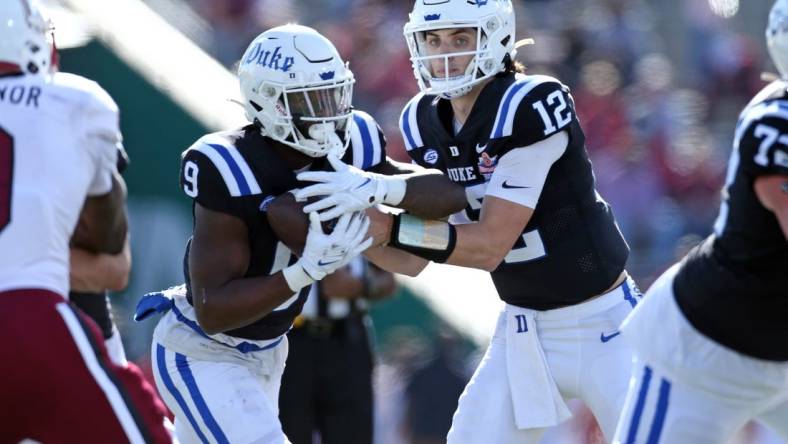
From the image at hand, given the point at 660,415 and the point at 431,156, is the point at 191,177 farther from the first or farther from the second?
the point at 660,415

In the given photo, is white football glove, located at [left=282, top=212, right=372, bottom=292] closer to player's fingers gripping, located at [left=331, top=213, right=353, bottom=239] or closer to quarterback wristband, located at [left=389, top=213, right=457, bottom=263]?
player's fingers gripping, located at [left=331, top=213, right=353, bottom=239]

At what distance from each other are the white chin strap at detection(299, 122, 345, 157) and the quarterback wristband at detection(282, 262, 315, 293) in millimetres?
405

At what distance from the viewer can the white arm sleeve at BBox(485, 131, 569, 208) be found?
449cm

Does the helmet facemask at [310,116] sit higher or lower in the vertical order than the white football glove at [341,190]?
higher

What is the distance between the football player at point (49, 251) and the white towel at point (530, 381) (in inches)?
62.9

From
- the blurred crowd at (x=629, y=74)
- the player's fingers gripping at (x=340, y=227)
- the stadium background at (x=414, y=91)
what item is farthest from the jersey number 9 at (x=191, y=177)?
the blurred crowd at (x=629, y=74)

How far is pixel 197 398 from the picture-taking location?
4.46 m

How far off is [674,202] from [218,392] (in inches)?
261

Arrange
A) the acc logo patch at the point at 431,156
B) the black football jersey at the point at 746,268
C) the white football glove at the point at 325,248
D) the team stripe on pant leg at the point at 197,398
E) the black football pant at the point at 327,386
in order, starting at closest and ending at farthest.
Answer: the black football jersey at the point at 746,268
the white football glove at the point at 325,248
the team stripe on pant leg at the point at 197,398
the acc logo patch at the point at 431,156
the black football pant at the point at 327,386

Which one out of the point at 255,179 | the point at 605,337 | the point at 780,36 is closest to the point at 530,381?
the point at 605,337

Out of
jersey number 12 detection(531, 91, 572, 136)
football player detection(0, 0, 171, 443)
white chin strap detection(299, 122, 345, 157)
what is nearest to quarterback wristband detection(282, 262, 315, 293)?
white chin strap detection(299, 122, 345, 157)

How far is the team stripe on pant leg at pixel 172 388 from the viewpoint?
4.48 metres

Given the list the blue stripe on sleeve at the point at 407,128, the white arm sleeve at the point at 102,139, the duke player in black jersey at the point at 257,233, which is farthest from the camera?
the blue stripe on sleeve at the point at 407,128

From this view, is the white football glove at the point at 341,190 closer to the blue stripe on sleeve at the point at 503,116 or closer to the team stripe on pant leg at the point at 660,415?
the blue stripe on sleeve at the point at 503,116
